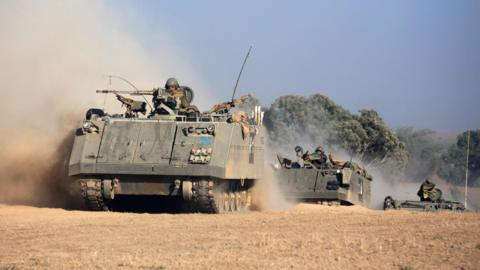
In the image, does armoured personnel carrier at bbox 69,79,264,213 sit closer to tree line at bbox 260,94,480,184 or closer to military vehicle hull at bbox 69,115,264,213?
military vehicle hull at bbox 69,115,264,213

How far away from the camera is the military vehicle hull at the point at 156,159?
22.0 metres

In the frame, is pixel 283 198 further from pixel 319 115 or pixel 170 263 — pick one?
pixel 319 115

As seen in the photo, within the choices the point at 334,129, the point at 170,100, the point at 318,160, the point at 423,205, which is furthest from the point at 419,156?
the point at 170,100

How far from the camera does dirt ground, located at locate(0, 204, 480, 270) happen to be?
13.1 meters

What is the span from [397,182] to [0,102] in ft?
135

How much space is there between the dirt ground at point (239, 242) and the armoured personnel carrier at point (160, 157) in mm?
982

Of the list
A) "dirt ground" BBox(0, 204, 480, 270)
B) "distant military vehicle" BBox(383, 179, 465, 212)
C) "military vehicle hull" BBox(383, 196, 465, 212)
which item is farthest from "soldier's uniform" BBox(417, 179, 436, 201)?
"dirt ground" BBox(0, 204, 480, 270)

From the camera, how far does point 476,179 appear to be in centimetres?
8100

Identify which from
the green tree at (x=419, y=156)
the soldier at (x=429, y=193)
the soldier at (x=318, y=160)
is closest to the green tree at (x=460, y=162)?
the green tree at (x=419, y=156)

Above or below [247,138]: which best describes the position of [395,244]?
below

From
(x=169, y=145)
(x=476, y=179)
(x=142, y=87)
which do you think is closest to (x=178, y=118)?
(x=169, y=145)

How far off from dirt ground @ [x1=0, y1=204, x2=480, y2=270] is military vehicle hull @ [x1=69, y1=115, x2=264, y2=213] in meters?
1.01

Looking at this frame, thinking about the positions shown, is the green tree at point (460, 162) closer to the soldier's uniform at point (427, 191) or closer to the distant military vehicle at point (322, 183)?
the soldier's uniform at point (427, 191)

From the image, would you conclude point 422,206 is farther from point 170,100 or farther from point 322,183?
point 170,100
